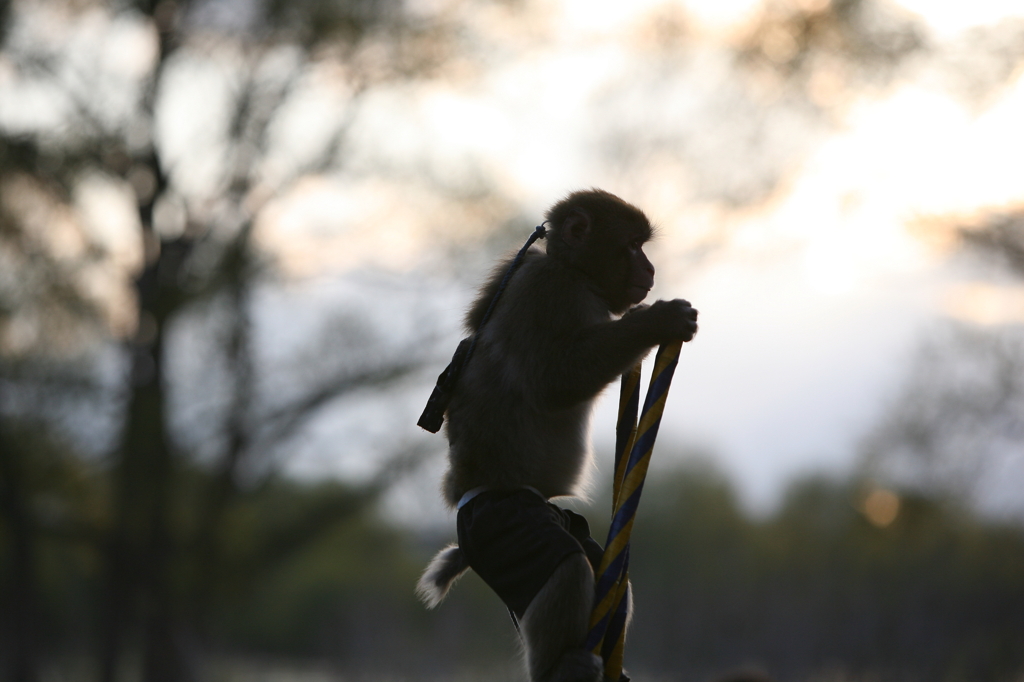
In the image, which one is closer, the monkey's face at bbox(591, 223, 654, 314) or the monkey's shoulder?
the monkey's shoulder

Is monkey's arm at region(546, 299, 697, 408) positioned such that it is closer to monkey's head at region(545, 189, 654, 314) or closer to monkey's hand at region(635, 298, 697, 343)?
monkey's hand at region(635, 298, 697, 343)

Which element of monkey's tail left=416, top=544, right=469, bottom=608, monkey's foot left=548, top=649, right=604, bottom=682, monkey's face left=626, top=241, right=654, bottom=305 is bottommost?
monkey's foot left=548, top=649, right=604, bottom=682

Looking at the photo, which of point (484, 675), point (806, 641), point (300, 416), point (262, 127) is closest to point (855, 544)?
point (806, 641)

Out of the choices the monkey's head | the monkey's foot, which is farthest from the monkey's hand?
the monkey's foot

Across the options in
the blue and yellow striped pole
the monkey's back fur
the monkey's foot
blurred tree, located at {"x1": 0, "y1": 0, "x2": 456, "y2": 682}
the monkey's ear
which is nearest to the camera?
the monkey's foot

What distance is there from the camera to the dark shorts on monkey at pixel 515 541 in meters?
2.47

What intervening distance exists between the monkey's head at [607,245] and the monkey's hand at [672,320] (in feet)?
1.21

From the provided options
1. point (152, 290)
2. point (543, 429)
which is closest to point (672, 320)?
point (543, 429)

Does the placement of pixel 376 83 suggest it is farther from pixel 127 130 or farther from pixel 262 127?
pixel 127 130

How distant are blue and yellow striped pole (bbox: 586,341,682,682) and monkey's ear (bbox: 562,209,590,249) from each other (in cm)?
49

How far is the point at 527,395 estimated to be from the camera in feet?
8.59

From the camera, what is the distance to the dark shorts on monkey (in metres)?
2.47

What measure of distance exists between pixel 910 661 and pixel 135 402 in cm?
1153

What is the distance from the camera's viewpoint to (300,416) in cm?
1373
